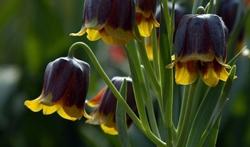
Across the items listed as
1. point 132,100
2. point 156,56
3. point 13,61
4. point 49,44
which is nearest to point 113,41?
point 156,56

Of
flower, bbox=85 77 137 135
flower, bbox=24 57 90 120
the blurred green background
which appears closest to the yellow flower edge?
flower, bbox=24 57 90 120

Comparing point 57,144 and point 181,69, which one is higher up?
point 181,69

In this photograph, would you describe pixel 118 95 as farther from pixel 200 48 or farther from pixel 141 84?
pixel 200 48

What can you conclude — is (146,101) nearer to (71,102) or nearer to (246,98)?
(71,102)

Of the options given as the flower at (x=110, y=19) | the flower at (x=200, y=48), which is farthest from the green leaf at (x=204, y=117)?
the flower at (x=110, y=19)

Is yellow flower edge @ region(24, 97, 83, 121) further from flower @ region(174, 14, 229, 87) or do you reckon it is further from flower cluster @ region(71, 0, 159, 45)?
flower @ region(174, 14, 229, 87)

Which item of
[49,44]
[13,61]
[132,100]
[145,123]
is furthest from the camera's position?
[13,61]

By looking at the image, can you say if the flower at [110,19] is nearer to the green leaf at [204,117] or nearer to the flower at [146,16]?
the flower at [146,16]
